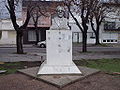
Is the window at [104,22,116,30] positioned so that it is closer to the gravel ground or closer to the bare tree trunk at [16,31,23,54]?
the bare tree trunk at [16,31,23,54]

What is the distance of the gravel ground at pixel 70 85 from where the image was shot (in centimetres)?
616

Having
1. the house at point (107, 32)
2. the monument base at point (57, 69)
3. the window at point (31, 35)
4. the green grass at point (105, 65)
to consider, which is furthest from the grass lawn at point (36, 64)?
the house at point (107, 32)

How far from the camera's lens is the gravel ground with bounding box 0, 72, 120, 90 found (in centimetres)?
616

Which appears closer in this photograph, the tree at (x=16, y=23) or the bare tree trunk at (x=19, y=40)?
the tree at (x=16, y=23)

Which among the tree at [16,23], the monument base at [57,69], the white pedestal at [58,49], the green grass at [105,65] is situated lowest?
the green grass at [105,65]

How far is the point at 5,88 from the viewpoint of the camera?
20.2 feet

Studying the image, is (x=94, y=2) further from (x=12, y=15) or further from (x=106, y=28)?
(x=106, y=28)

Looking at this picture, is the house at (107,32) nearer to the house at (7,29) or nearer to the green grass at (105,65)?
the house at (7,29)

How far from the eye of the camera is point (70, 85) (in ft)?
21.0

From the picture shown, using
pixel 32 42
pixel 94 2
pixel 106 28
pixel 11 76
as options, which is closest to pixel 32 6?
pixel 94 2

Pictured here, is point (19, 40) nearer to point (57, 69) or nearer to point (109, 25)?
point (57, 69)

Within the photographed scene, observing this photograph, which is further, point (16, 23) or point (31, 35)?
point (31, 35)

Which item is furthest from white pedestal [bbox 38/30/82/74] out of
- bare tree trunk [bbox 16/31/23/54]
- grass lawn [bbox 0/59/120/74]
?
bare tree trunk [bbox 16/31/23/54]

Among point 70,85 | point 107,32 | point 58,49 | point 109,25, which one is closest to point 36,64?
point 58,49
